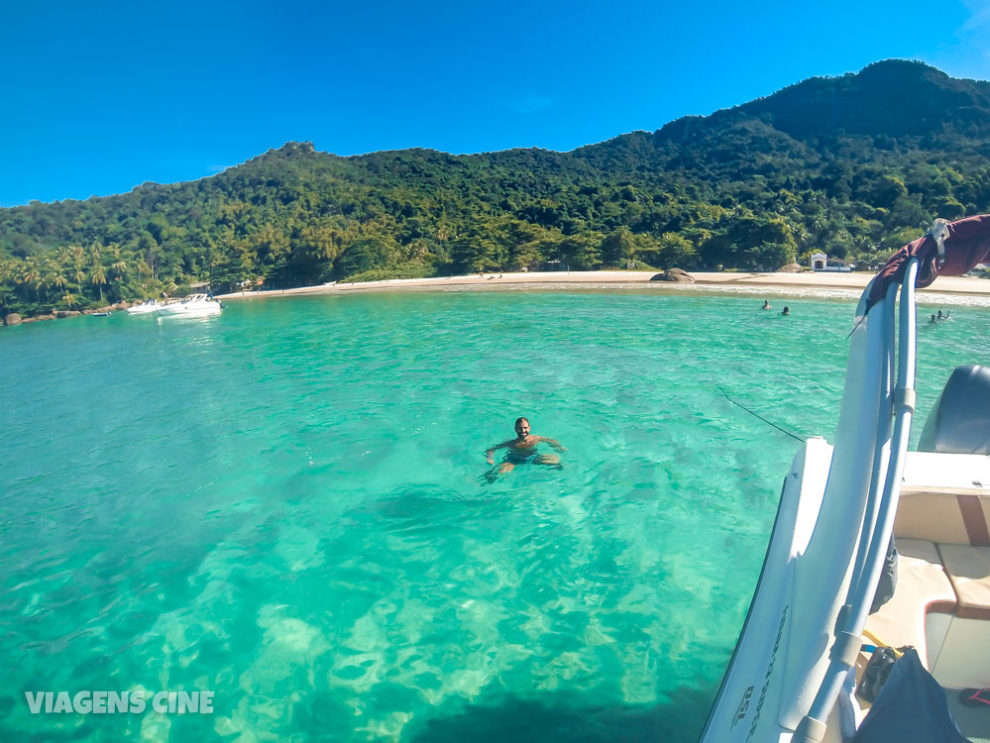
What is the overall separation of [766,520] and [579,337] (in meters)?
13.3

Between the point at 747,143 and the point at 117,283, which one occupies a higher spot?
the point at 747,143

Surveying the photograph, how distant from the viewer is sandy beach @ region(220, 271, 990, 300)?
2992 cm

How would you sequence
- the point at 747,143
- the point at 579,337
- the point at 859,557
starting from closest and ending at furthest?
the point at 859,557
the point at 579,337
the point at 747,143

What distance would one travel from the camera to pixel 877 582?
147 cm

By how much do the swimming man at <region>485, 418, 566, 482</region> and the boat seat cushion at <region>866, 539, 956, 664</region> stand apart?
517 cm

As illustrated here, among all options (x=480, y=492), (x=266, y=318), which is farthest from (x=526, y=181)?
(x=480, y=492)

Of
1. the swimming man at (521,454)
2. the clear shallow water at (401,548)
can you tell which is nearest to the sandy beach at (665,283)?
the clear shallow water at (401,548)

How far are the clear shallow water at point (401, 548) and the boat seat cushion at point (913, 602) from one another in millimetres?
1681

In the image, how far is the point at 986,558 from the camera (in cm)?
308

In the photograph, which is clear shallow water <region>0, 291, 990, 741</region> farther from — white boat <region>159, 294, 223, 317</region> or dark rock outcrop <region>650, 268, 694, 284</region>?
white boat <region>159, 294, 223, 317</region>

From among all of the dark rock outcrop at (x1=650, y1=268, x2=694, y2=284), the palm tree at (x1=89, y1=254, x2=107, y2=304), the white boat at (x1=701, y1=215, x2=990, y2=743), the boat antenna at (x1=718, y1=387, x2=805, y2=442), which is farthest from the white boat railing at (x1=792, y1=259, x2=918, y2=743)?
the palm tree at (x1=89, y1=254, x2=107, y2=304)

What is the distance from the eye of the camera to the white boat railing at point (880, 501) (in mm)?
1527

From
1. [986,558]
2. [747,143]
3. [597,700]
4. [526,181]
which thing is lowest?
[597,700]

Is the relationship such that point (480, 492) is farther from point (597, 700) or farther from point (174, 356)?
point (174, 356)
